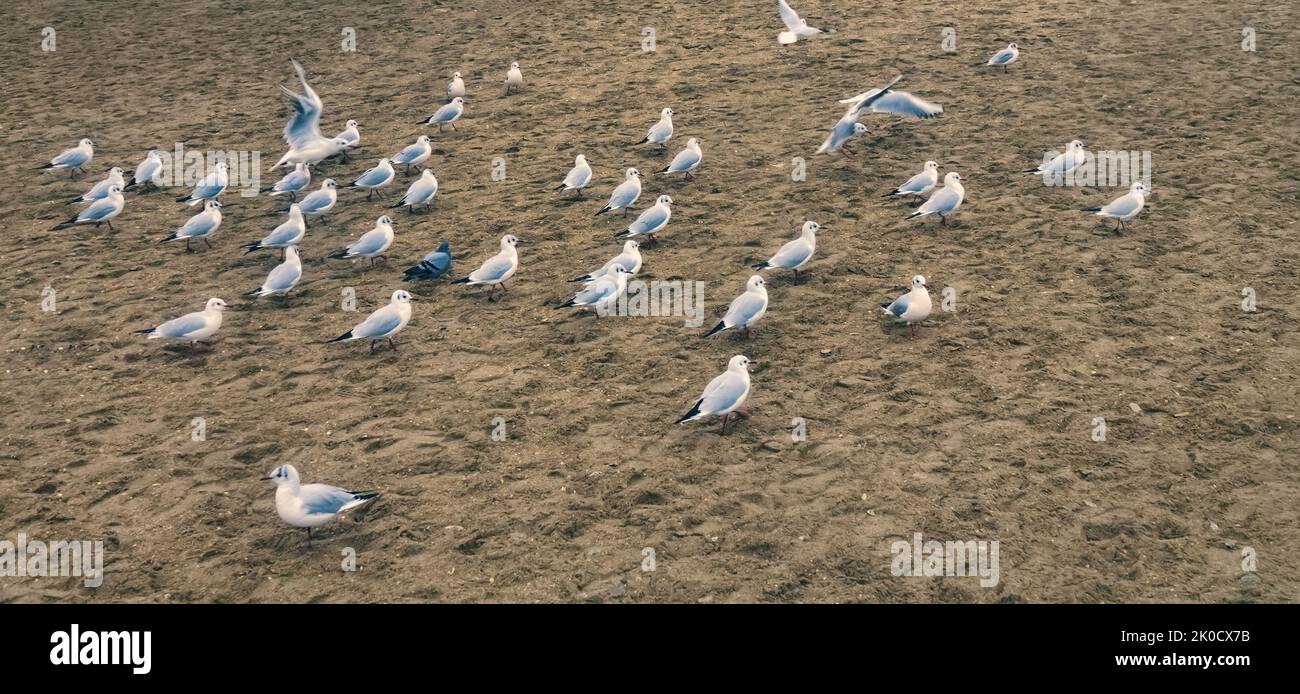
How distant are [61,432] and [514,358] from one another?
3.96 m

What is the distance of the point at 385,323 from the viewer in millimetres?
9828

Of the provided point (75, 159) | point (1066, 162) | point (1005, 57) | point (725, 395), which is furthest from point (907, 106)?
point (75, 159)

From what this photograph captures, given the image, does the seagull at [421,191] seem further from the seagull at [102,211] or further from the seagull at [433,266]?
the seagull at [102,211]

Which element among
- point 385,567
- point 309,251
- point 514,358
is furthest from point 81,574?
point 309,251

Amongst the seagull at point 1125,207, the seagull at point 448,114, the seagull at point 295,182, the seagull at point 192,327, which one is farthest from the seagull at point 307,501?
the seagull at point 448,114

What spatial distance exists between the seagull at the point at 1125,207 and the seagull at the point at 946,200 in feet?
4.90

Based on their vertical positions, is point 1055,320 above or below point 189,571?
above

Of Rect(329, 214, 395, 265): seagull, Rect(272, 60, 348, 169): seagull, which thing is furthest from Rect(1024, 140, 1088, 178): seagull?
Rect(272, 60, 348, 169): seagull

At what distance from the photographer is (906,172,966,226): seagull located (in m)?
11.4

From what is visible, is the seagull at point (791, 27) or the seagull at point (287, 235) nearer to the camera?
the seagull at point (287, 235)

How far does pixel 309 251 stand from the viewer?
1214 centimetres

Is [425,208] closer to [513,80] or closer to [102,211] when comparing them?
[102,211]

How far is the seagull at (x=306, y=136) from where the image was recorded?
43.2 feet

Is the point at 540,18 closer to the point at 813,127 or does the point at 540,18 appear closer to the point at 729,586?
the point at 813,127
